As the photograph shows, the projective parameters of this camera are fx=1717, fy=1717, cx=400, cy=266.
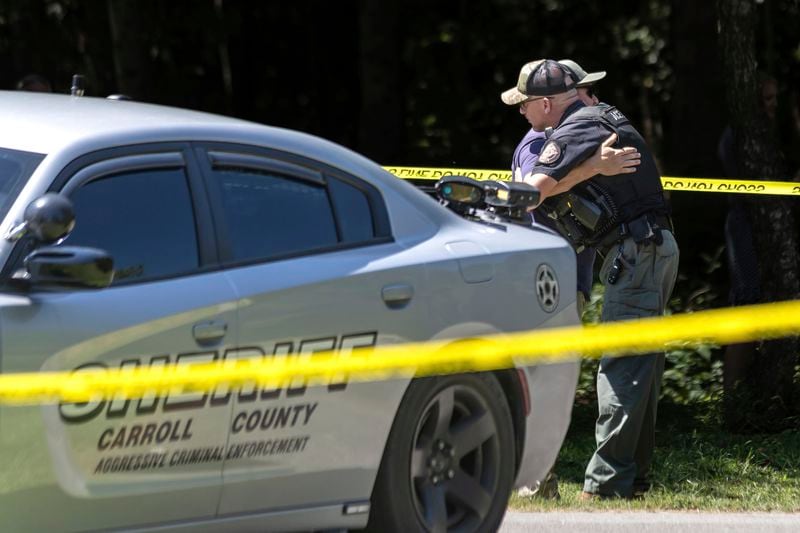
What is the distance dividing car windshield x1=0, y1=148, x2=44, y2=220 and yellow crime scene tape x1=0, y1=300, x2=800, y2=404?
2.05ft

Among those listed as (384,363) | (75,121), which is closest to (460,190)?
(384,363)

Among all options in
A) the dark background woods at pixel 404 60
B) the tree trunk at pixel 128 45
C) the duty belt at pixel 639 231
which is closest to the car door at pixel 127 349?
the duty belt at pixel 639 231

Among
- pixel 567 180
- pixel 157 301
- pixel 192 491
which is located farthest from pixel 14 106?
pixel 567 180

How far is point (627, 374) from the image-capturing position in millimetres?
7605

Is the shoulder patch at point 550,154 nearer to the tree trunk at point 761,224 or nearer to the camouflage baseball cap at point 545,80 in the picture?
the camouflage baseball cap at point 545,80

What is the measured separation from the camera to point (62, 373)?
476 cm

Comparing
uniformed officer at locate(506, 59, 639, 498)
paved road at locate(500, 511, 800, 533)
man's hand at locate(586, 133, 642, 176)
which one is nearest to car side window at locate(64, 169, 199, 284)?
paved road at locate(500, 511, 800, 533)

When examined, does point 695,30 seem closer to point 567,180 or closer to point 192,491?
point 567,180

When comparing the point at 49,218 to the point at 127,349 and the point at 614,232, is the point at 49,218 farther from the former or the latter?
the point at 614,232

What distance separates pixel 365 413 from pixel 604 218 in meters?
2.30

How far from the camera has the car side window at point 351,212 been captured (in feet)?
18.8

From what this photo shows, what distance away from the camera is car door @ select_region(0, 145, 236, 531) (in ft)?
15.5

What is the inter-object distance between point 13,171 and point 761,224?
216 inches

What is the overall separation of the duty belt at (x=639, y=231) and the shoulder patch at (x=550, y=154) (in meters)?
Answer: 0.46
